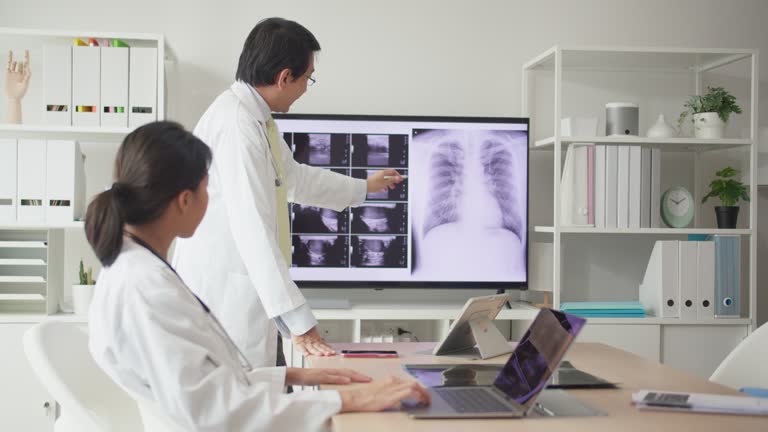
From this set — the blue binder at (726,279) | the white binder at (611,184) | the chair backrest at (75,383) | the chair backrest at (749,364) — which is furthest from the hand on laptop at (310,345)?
the blue binder at (726,279)

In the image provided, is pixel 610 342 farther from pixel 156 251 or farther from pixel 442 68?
pixel 156 251

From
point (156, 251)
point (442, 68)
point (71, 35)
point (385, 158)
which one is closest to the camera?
point (156, 251)

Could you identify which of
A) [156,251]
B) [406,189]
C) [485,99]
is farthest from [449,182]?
[156,251]

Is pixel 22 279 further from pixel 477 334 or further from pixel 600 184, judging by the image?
pixel 600 184

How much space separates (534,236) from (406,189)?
2.44 feet

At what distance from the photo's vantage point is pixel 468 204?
3.69 metres

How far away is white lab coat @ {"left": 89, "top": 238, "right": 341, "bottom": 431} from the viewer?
4.29ft

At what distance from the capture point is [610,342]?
3527 millimetres

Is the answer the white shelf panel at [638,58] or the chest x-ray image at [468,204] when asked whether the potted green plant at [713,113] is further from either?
the chest x-ray image at [468,204]

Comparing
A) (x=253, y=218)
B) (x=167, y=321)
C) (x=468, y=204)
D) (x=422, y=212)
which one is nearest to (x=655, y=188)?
(x=468, y=204)

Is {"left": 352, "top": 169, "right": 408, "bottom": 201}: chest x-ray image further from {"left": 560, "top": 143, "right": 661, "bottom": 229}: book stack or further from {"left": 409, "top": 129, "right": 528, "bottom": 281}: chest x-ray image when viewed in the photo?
{"left": 560, "top": 143, "right": 661, "bottom": 229}: book stack

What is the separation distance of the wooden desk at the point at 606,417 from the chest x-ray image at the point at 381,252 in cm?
153

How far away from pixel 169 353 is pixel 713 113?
120 inches

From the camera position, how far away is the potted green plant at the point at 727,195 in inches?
147
